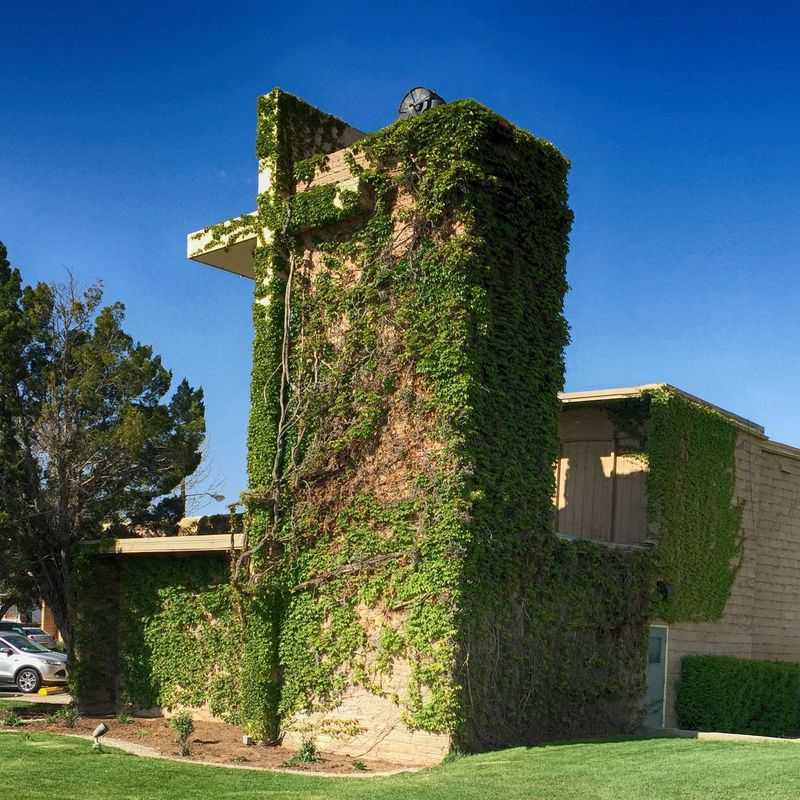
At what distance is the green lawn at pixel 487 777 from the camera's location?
11266mm

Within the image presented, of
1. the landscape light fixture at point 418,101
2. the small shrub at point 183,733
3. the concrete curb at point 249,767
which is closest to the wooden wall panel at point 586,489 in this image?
the landscape light fixture at point 418,101

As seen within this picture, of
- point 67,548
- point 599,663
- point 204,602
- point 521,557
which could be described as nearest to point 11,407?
point 67,548

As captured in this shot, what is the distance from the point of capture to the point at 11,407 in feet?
60.4

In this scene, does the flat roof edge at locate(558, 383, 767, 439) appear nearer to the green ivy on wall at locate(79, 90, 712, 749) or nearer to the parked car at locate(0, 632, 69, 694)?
the green ivy on wall at locate(79, 90, 712, 749)

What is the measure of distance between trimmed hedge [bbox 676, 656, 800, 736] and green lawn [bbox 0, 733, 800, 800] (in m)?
4.83

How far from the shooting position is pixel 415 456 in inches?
579

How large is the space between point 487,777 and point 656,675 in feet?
24.7

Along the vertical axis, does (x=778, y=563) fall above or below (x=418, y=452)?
below

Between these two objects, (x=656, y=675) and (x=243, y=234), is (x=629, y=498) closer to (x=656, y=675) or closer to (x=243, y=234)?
(x=656, y=675)

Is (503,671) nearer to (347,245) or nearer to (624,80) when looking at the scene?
(347,245)

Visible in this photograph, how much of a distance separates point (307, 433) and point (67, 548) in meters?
5.69

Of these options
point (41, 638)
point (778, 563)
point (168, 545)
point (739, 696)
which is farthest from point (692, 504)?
point (41, 638)

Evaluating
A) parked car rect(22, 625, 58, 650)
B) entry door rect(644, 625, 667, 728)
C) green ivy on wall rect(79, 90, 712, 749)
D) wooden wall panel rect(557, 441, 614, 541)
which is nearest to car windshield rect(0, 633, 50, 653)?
parked car rect(22, 625, 58, 650)

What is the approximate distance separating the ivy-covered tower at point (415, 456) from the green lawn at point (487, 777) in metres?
1.36
